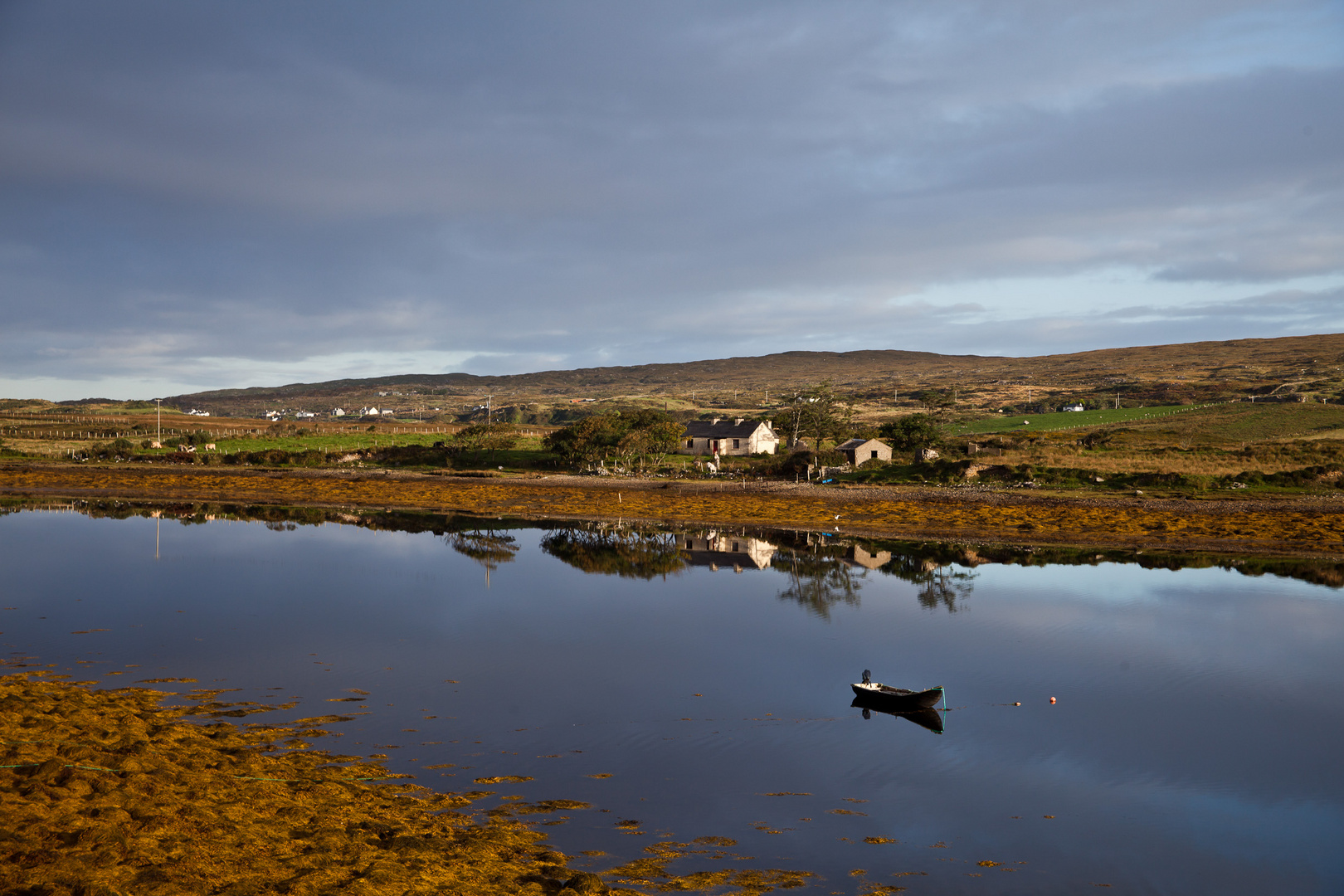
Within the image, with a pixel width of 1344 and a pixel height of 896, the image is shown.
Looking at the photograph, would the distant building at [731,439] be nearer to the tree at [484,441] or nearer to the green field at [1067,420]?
the tree at [484,441]

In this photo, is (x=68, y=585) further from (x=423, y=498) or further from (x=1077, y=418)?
(x=1077, y=418)

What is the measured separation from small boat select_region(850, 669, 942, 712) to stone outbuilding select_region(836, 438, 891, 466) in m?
58.2

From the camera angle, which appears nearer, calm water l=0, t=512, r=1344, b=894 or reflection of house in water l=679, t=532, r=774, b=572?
calm water l=0, t=512, r=1344, b=894

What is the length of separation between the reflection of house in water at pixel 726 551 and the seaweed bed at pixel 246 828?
2744 centimetres

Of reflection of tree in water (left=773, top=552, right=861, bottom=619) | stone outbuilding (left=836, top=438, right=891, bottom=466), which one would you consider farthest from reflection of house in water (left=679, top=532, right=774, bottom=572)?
stone outbuilding (left=836, top=438, right=891, bottom=466)

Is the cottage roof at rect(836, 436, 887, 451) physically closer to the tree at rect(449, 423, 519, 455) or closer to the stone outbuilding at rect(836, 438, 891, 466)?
the stone outbuilding at rect(836, 438, 891, 466)

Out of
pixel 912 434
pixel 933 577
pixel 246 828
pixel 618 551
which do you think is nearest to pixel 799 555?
pixel 933 577

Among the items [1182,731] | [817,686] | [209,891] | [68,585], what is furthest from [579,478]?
[209,891]

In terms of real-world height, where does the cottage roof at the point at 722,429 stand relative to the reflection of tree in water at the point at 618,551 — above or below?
above

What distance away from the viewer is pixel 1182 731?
65.1 feet

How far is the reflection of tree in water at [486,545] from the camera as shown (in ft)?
143

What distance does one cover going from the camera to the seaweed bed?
11172 millimetres

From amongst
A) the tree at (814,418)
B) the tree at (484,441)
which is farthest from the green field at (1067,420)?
the tree at (484,441)

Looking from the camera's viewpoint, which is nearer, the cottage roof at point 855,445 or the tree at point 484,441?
the cottage roof at point 855,445
